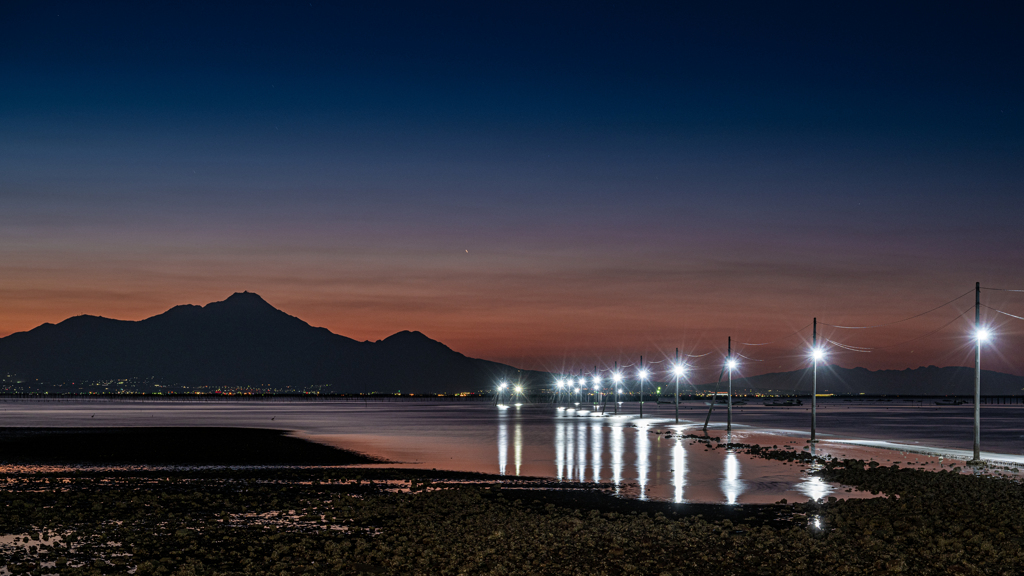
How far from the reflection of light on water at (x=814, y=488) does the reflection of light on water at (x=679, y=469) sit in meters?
4.36

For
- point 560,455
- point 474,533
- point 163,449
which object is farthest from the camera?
point 163,449

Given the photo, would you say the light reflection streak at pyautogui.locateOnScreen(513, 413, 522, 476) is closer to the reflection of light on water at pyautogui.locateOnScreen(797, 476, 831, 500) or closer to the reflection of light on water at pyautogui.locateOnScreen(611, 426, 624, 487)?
the reflection of light on water at pyautogui.locateOnScreen(611, 426, 624, 487)

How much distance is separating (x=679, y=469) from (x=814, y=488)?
338 inches

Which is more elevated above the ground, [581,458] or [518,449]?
[581,458]

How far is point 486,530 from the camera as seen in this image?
71.3 ft

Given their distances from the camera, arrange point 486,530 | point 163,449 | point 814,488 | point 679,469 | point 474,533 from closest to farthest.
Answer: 1. point 474,533
2. point 486,530
3. point 814,488
4. point 679,469
5. point 163,449

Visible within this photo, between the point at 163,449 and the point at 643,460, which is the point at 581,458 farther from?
the point at 163,449

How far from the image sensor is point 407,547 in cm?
1919

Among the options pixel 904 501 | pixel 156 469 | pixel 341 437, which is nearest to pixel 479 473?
pixel 156 469

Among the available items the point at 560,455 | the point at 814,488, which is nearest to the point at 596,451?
the point at 560,455

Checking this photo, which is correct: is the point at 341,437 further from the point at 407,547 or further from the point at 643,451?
the point at 407,547

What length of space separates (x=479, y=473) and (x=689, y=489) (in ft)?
33.8

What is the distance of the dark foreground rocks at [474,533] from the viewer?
1769cm

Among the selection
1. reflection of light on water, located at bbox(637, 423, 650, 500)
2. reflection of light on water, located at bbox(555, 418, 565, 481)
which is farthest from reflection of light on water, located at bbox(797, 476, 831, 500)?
reflection of light on water, located at bbox(555, 418, 565, 481)
